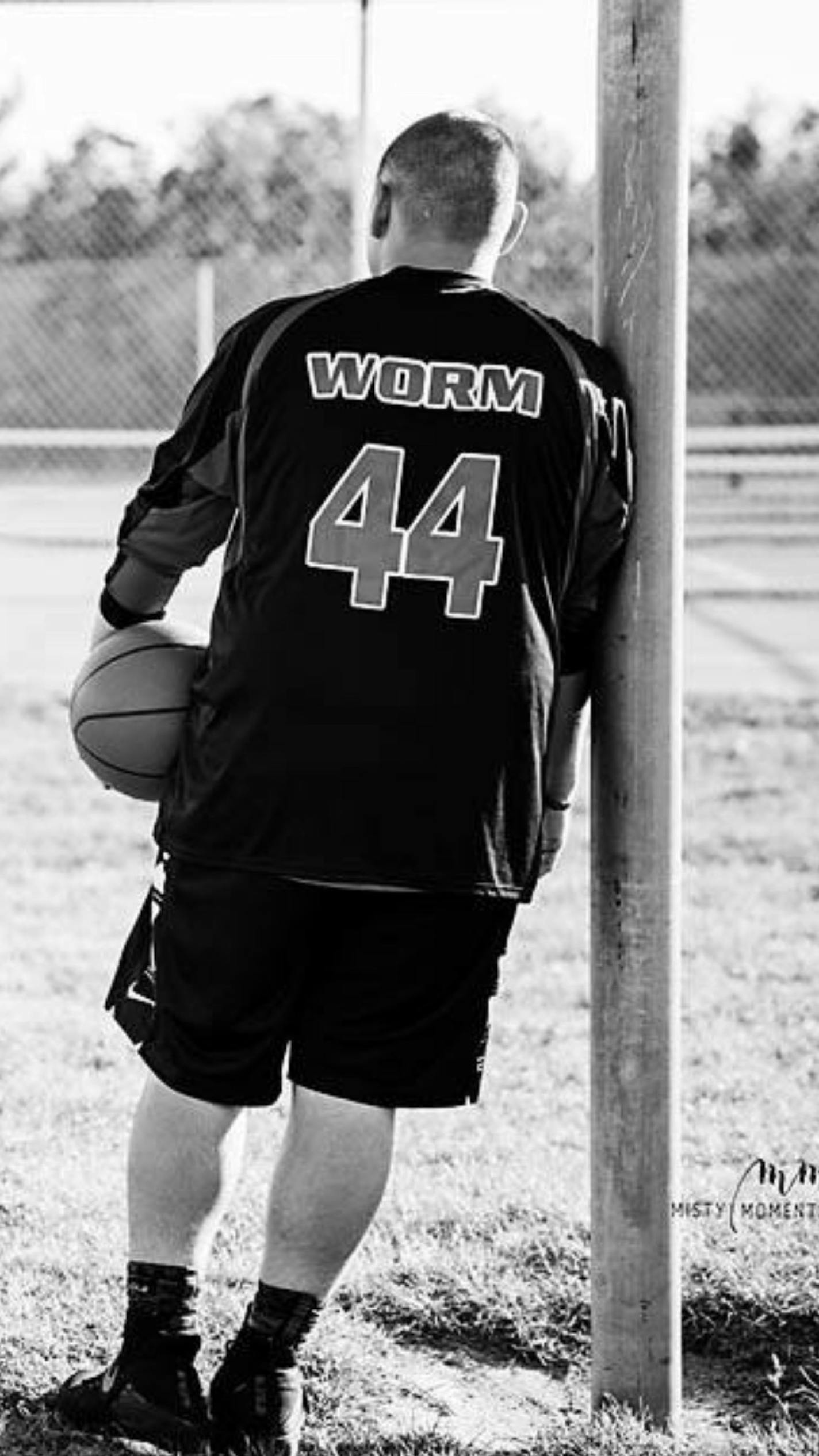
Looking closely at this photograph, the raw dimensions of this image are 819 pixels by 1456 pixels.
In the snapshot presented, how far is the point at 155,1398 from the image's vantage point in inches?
124

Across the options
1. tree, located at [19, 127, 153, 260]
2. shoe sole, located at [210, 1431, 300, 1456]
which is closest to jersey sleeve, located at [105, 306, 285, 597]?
shoe sole, located at [210, 1431, 300, 1456]

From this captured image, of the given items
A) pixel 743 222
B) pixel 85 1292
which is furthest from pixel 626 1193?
pixel 743 222

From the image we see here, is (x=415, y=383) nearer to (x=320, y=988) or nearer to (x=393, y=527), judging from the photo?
(x=393, y=527)

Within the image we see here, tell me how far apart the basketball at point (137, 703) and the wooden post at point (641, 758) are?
62 centimetres

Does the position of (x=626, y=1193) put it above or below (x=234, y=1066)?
below

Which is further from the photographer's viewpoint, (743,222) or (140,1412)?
(743,222)

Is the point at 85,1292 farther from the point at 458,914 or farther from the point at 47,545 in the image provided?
the point at 47,545

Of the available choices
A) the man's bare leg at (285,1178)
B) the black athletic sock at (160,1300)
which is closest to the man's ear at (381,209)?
the man's bare leg at (285,1178)

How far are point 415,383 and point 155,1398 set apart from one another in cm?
148

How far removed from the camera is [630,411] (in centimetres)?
314

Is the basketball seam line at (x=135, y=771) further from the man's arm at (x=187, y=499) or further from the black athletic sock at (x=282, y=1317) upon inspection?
the black athletic sock at (x=282, y=1317)

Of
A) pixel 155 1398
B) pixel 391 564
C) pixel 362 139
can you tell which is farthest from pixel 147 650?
pixel 362 139

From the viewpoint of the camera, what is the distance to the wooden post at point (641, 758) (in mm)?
3104

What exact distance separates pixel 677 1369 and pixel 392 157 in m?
1.83
